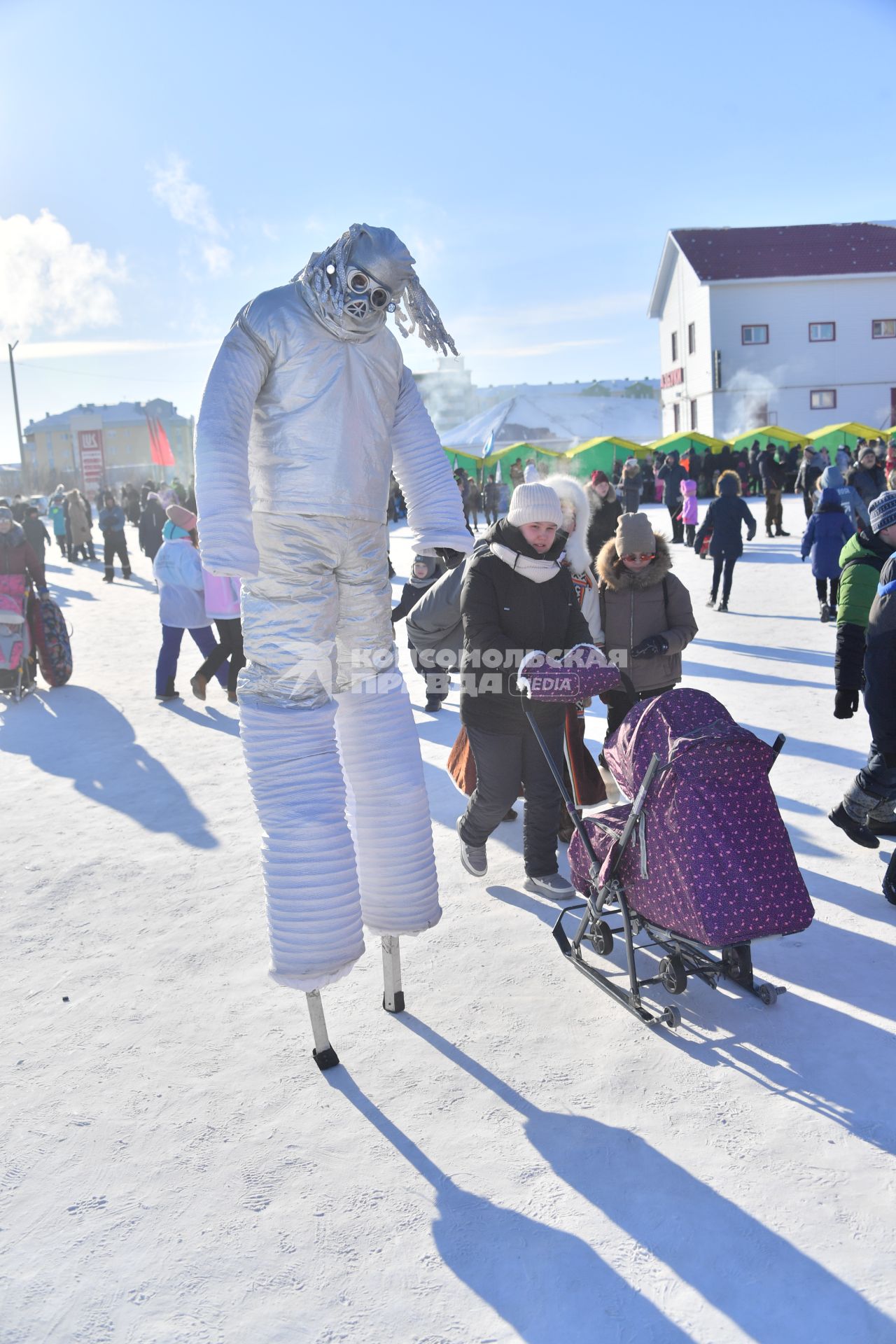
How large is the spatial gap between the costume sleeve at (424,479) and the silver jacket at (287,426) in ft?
0.32

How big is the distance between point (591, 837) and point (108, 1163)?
1647 millimetres

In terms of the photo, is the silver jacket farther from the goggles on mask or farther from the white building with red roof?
the white building with red roof

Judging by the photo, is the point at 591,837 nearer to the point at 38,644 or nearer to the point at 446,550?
the point at 446,550

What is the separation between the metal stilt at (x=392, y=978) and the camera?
2.95m

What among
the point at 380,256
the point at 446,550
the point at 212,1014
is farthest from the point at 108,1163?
the point at 380,256

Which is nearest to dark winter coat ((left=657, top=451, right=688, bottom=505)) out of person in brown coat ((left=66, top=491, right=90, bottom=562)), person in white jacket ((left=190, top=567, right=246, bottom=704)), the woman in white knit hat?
person in brown coat ((left=66, top=491, right=90, bottom=562))

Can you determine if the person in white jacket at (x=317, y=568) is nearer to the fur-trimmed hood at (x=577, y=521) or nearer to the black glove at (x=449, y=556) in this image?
the black glove at (x=449, y=556)

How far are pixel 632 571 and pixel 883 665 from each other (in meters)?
1.21

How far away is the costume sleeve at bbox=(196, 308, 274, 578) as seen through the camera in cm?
255

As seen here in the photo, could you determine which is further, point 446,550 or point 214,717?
point 214,717

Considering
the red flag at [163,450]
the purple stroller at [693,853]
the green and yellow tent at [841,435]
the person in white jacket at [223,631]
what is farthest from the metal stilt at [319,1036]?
the green and yellow tent at [841,435]

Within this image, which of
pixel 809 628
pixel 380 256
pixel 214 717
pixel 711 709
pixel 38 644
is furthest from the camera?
pixel 809 628

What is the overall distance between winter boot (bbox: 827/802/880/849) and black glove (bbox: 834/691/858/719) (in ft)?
1.29

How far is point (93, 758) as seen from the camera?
6.04 meters
